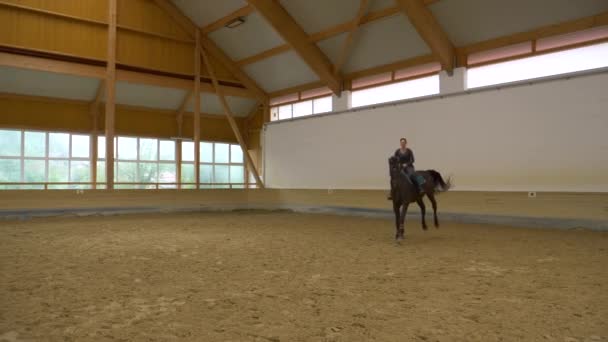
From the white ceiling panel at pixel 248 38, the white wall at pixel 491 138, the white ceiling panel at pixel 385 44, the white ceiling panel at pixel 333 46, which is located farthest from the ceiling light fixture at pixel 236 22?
the white wall at pixel 491 138

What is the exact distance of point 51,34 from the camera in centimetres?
1300

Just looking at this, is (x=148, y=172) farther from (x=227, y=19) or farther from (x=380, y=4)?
(x=380, y=4)

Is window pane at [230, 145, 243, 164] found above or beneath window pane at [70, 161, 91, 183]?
above

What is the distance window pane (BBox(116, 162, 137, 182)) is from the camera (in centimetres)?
1761

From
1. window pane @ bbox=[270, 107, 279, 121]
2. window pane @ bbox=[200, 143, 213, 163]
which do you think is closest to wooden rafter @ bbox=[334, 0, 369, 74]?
window pane @ bbox=[270, 107, 279, 121]

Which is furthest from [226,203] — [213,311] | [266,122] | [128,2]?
[213,311]

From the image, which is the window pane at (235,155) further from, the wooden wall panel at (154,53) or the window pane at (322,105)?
the window pane at (322,105)

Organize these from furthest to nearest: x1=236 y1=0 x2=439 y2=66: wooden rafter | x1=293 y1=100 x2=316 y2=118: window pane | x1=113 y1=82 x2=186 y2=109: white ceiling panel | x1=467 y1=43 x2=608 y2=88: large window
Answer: x1=113 y1=82 x2=186 y2=109: white ceiling panel < x1=293 y1=100 x2=316 y2=118: window pane < x1=236 y1=0 x2=439 y2=66: wooden rafter < x1=467 y1=43 x2=608 y2=88: large window

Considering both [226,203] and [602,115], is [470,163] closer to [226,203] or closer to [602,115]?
[602,115]

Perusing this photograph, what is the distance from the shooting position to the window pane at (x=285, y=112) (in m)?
17.0

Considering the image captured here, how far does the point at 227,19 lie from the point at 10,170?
959 centimetres

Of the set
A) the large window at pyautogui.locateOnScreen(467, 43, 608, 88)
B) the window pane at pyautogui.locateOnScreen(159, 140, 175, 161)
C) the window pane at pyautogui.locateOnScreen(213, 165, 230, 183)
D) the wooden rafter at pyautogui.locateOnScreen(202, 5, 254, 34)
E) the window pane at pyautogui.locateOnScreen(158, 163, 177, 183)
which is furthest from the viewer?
the window pane at pyautogui.locateOnScreen(213, 165, 230, 183)

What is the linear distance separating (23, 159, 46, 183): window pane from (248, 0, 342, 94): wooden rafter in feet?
33.5

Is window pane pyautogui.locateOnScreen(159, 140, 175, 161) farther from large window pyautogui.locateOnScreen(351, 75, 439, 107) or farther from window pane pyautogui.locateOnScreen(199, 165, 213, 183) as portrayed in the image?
→ large window pyautogui.locateOnScreen(351, 75, 439, 107)
